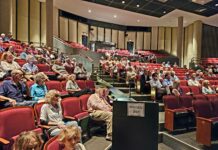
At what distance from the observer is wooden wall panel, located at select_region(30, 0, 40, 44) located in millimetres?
13227

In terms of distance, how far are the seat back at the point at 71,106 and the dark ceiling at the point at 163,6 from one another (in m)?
10.1

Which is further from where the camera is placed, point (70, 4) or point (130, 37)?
point (130, 37)

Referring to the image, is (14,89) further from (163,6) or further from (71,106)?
(163,6)

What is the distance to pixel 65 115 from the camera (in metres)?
3.86

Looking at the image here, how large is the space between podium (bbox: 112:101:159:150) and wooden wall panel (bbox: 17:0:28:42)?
11.1 m

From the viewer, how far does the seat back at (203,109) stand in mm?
4598

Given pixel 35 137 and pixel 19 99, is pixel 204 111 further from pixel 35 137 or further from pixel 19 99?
pixel 35 137

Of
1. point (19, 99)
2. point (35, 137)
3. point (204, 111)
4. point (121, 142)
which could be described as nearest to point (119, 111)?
point (121, 142)

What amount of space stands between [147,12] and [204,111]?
1207cm

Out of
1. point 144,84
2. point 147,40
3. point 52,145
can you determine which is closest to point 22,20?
point 144,84

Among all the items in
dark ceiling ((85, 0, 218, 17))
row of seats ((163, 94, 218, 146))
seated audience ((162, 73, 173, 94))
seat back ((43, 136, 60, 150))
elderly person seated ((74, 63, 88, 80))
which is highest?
dark ceiling ((85, 0, 218, 17))

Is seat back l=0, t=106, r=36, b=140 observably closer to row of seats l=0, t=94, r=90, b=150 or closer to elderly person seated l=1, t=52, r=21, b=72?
row of seats l=0, t=94, r=90, b=150

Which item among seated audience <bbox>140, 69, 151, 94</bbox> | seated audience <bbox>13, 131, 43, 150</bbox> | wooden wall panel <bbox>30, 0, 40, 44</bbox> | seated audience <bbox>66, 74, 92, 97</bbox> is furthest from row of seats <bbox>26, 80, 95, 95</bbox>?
wooden wall panel <bbox>30, 0, 40, 44</bbox>

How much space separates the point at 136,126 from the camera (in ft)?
8.27
